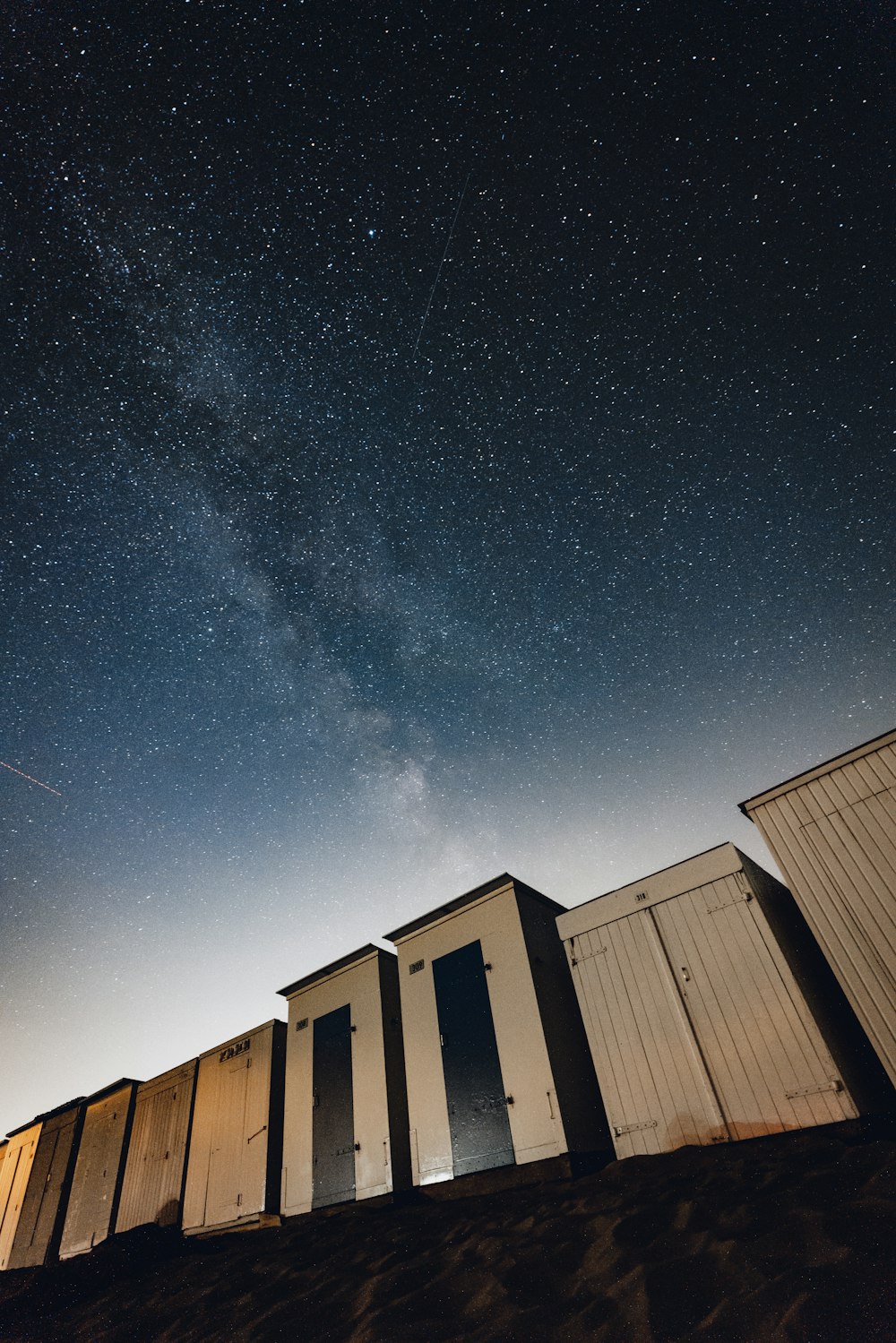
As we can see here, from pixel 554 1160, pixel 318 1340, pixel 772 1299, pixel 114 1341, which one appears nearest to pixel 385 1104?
pixel 554 1160

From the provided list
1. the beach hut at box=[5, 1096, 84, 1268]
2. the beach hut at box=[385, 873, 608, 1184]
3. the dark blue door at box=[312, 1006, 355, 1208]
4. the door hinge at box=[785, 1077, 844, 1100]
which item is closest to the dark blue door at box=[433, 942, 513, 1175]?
the beach hut at box=[385, 873, 608, 1184]

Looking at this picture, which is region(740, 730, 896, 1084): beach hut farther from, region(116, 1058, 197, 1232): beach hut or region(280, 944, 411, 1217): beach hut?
region(116, 1058, 197, 1232): beach hut

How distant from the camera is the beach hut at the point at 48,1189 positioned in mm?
16078

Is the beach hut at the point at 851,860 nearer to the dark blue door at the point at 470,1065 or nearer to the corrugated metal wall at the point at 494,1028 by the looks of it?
the corrugated metal wall at the point at 494,1028

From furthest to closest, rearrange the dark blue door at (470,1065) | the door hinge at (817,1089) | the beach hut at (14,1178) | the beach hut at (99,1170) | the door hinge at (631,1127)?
the beach hut at (14,1178)
the beach hut at (99,1170)
the dark blue door at (470,1065)
the door hinge at (631,1127)
the door hinge at (817,1089)

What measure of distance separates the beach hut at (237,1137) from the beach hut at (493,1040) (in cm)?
392

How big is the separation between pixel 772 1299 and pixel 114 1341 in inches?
323

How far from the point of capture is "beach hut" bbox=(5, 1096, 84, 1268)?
16078 mm

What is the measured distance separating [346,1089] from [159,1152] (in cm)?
698

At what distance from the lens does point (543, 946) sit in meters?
10.0

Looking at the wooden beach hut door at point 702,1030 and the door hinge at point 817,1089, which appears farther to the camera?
the wooden beach hut door at point 702,1030

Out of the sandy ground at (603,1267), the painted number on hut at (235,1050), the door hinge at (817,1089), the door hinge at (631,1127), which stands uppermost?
the painted number on hut at (235,1050)

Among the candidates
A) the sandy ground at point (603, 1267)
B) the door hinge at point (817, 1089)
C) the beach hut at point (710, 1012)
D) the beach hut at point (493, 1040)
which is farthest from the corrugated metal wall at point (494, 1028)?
the door hinge at point (817, 1089)

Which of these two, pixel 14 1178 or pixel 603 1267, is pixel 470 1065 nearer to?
pixel 603 1267
